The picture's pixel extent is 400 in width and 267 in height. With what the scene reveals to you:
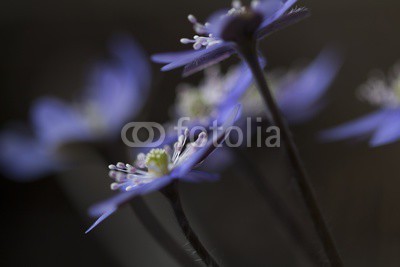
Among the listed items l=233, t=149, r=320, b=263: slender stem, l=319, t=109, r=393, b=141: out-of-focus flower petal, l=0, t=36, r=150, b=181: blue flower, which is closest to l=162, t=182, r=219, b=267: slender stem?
l=233, t=149, r=320, b=263: slender stem

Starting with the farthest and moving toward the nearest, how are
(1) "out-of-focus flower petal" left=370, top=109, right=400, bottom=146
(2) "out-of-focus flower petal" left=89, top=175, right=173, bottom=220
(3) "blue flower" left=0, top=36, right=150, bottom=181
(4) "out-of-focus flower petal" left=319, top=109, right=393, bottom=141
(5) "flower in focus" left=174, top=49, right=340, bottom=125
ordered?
(3) "blue flower" left=0, top=36, right=150, bottom=181
(5) "flower in focus" left=174, top=49, right=340, bottom=125
(4) "out-of-focus flower petal" left=319, top=109, right=393, bottom=141
(1) "out-of-focus flower petal" left=370, top=109, right=400, bottom=146
(2) "out-of-focus flower petal" left=89, top=175, right=173, bottom=220

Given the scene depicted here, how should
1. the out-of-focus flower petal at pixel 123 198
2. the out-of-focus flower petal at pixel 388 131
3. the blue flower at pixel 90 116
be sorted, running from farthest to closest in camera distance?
the blue flower at pixel 90 116 → the out-of-focus flower petal at pixel 388 131 → the out-of-focus flower petal at pixel 123 198

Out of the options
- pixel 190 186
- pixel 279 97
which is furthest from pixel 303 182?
pixel 190 186

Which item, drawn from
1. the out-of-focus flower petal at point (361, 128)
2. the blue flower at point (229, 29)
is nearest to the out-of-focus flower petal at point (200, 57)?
the blue flower at point (229, 29)

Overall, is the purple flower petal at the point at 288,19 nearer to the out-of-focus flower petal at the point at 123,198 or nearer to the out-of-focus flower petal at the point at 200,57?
the out-of-focus flower petal at the point at 200,57

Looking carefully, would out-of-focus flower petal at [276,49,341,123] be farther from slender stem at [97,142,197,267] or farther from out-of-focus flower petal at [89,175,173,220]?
out-of-focus flower petal at [89,175,173,220]

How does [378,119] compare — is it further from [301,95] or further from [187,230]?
[187,230]

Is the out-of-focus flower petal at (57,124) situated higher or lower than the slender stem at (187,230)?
higher
